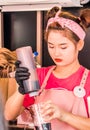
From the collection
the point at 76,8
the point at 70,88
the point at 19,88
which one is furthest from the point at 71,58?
the point at 76,8

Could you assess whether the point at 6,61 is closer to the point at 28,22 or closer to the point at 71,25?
the point at 28,22

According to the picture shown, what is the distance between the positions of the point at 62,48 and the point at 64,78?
0.10m

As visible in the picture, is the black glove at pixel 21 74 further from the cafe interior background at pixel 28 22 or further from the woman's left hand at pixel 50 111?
the cafe interior background at pixel 28 22

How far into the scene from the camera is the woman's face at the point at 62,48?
86 centimetres

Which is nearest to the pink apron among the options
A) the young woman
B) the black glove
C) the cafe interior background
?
the young woman

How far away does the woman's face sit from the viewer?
86 cm

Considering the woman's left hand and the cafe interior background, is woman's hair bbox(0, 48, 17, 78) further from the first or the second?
the woman's left hand

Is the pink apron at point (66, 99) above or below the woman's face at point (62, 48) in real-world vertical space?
below

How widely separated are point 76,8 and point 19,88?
2.04ft

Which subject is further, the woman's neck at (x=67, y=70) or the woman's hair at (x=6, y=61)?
the woman's hair at (x=6, y=61)

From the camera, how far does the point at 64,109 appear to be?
839mm

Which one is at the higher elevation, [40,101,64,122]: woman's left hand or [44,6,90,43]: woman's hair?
[44,6,90,43]: woman's hair

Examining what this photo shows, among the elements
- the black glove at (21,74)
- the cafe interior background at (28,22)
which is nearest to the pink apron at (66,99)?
the black glove at (21,74)

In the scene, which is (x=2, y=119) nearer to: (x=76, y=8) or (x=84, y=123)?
(x=84, y=123)
